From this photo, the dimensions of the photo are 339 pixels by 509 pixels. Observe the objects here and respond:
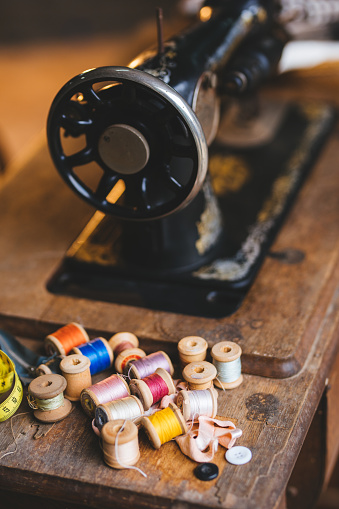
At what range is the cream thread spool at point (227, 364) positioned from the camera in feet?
3.93

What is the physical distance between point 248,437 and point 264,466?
0.07m

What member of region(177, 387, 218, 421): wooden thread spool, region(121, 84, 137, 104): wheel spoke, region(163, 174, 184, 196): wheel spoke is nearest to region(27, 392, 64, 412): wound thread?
region(177, 387, 218, 421): wooden thread spool

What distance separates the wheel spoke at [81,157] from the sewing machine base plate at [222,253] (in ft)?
0.90

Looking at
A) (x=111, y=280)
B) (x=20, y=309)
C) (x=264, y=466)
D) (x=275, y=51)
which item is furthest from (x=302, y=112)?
(x=264, y=466)

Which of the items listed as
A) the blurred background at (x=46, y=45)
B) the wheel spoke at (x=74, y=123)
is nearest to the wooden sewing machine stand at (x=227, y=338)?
the wheel spoke at (x=74, y=123)

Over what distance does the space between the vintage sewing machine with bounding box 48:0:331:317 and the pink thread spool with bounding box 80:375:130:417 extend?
0.88 feet

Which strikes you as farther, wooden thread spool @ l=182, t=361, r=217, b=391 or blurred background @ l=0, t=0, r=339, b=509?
blurred background @ l=0, t=0, r=339, b=509

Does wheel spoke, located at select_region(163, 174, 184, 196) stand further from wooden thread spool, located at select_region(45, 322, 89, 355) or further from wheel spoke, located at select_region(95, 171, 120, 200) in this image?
wooden thread spool, located at select_region(45, 322, 89, 355)

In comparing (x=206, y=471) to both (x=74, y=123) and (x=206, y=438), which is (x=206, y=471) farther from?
(x=74, y=123)

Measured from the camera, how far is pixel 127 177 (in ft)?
4.35

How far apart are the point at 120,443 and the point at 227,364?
0.83 ft

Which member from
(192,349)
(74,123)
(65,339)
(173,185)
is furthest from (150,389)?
(74,123)

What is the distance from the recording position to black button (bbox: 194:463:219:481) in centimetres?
106

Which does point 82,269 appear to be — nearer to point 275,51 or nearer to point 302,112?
point 275,51
